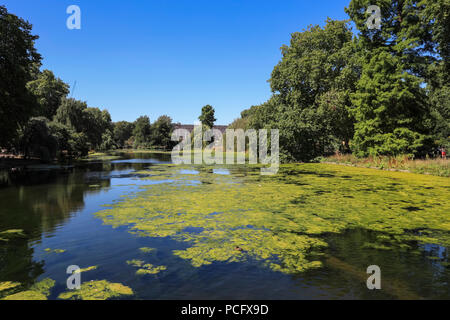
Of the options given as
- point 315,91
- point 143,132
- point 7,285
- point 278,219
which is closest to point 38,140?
point 7,285

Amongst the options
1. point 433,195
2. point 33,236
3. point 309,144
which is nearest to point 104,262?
point 33,236

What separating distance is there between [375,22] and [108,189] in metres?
27.5

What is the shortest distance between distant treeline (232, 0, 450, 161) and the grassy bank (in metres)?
0.87

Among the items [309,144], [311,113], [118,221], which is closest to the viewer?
[118,221]

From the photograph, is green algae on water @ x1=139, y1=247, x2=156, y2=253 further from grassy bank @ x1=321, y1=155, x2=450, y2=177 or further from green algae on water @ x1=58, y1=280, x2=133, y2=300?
grassy bank @ x1=321, y1=155, x2=450, y2=177

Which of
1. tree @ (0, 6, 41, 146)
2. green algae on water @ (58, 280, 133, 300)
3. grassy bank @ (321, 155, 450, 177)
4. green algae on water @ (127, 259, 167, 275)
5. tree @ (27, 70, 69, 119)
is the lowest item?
green algae on water @ (127, 259, 167, 275)

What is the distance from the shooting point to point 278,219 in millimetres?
7617

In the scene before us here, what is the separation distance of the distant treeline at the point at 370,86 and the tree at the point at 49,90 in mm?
39966

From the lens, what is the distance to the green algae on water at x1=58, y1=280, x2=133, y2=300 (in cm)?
360

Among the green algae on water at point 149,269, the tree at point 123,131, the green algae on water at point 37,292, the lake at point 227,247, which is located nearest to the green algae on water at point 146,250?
the lake at point 227,247

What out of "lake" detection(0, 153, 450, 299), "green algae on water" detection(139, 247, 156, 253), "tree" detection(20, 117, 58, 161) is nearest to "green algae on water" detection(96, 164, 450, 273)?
"lake" detection(0, 153, 450, 299)

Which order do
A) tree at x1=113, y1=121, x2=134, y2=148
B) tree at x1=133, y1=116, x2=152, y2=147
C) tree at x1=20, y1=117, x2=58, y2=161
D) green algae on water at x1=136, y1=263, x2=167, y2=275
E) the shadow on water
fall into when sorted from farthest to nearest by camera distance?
1. tree at x1=113, y1=121, x2=134, y2=148
2. tree at x1=133, y1=116, x2=152, y2=147
3. tree at x1=20, y1=117, x2=58, y2=161
4. the shadow on water
5. green algae on water at x1=136, y1=263, x2=167, y2=275

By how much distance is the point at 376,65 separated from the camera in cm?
2322
